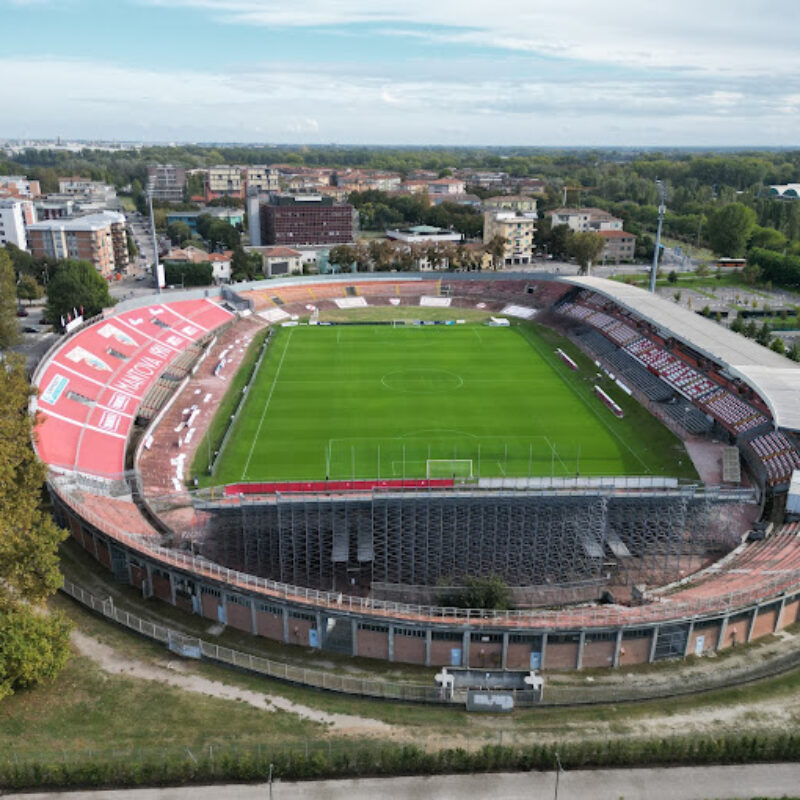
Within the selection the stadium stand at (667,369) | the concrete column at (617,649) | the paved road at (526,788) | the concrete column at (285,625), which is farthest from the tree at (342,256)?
the paved road at (526,788)

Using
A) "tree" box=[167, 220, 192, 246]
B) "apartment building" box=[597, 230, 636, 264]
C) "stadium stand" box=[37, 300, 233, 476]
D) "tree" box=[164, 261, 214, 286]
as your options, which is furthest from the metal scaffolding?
"tree" box=[167, 220, 192, 246]

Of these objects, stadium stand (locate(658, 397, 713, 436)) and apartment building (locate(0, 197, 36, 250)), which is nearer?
stadium stand (locate(658, 397, 713, 436))

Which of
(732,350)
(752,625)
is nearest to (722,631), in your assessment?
(752,625)

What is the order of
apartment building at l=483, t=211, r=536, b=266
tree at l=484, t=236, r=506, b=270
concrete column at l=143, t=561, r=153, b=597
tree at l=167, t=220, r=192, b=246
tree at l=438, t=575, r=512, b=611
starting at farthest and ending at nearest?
tree at l=167, t=220, r=192, b=246, apartment building at l=483, t=211, r=536, b=266, tree at l=484, t=236, r=506, b=270, concrete column at l=143, t=561, r=153, b=597, tree at l=438, t=575, r=512, b=611

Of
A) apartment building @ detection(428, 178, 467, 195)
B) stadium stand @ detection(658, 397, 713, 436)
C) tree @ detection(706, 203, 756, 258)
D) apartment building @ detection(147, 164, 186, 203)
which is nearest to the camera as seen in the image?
stadium stand @ detection(658, 397, 713, 436)

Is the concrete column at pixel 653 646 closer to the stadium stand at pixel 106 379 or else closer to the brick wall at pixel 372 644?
the brick wall at pixel 372 644

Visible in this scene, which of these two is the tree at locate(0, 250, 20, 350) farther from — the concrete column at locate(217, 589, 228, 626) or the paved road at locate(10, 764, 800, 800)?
the paved road at locate(10, 764, 800, 800)
